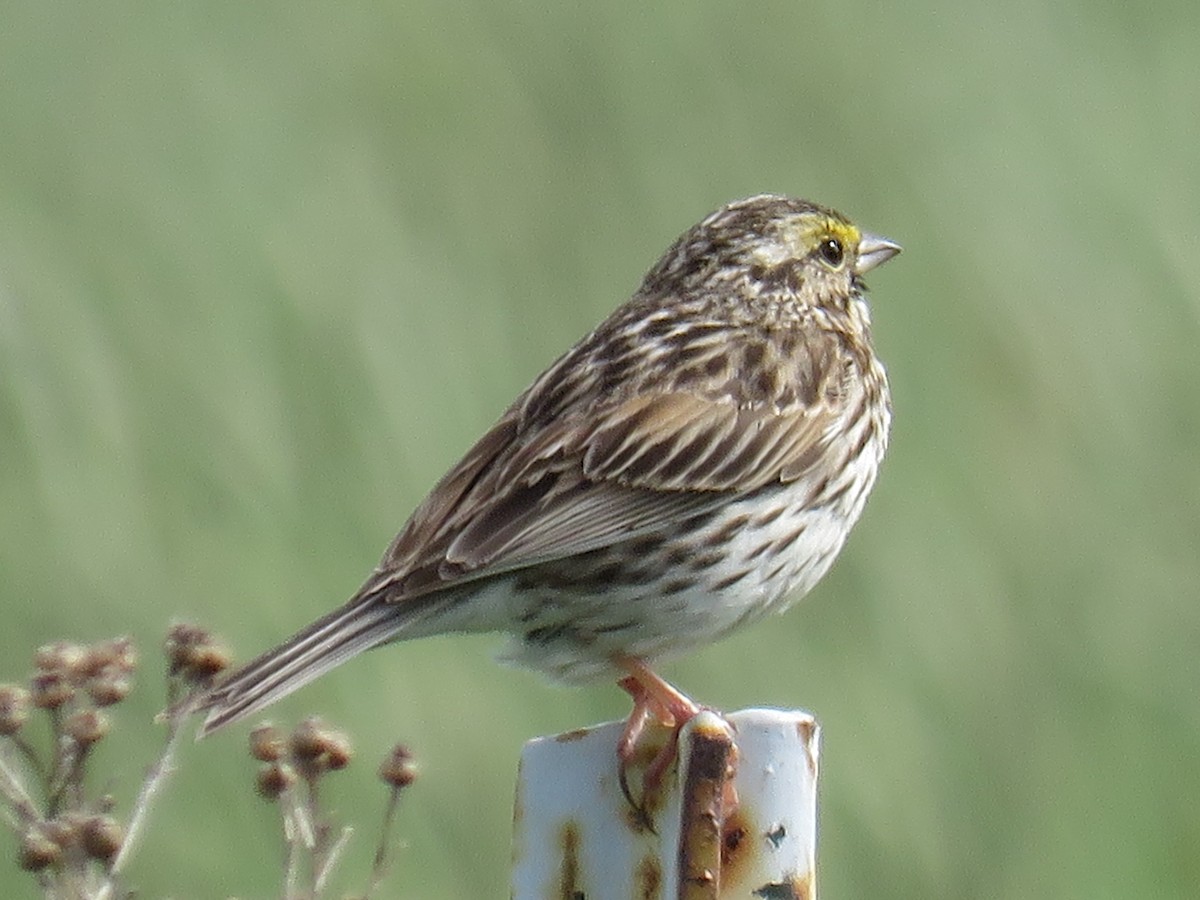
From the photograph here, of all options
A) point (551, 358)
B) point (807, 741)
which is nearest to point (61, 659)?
point (807, 741)

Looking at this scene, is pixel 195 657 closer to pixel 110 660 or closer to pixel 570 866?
pixel 110 660

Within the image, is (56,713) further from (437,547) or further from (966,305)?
(966,305)

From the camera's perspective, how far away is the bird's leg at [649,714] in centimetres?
385

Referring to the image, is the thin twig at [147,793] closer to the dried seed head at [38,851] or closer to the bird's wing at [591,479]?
the dried seed head at [38,851]

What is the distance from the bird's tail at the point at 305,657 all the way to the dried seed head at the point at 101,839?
0.40 metres

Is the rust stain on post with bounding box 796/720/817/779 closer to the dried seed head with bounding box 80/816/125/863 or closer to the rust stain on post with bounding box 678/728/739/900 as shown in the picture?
the rust stain on post with bounding box 678/728/739/900

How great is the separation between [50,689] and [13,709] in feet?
0.20

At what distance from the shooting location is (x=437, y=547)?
17.3 feet

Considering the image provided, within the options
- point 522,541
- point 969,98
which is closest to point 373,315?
point 522,541

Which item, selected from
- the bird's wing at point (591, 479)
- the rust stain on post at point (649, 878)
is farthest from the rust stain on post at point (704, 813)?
the bird's wing at point (591, 479)

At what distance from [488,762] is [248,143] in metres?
1.58

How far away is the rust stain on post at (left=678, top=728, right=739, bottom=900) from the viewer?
11.5 feet

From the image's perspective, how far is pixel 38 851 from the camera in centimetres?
388

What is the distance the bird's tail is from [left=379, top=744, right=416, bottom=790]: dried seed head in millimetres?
291
